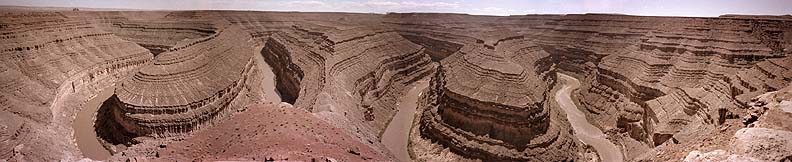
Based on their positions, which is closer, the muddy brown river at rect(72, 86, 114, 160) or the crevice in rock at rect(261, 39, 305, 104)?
the muddy brown river at rect(72, 86, 114, 160)

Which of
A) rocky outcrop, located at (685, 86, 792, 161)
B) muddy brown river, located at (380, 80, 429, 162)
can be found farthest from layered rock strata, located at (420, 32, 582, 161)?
Result: rocky outcrop, located at (685, 86, 792, 161)

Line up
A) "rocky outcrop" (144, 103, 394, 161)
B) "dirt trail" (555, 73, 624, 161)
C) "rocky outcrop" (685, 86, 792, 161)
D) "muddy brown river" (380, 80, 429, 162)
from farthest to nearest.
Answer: "dirt trail" (555, 73, 624, 161) → "muddy brown river" (380, 80, 429, 162) → "rocky outcrop" (144, 103, 394, 161) → "rocky outcrop" (685, 86, 792, 161)

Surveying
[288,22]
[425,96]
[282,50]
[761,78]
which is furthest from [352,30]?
[761,78]

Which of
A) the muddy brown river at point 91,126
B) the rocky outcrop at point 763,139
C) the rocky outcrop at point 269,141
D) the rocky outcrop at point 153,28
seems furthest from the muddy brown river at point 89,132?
the rocky outcrop at point 763,139

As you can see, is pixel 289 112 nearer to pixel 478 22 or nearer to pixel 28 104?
pixel 28 104

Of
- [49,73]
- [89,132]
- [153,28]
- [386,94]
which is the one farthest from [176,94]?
[153,28]

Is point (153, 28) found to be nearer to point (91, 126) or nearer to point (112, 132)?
point (91, 126)

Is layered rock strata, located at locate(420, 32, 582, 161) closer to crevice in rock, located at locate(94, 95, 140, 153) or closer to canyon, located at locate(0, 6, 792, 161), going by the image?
canyon, located at locate(0, 6, 792, 161)
